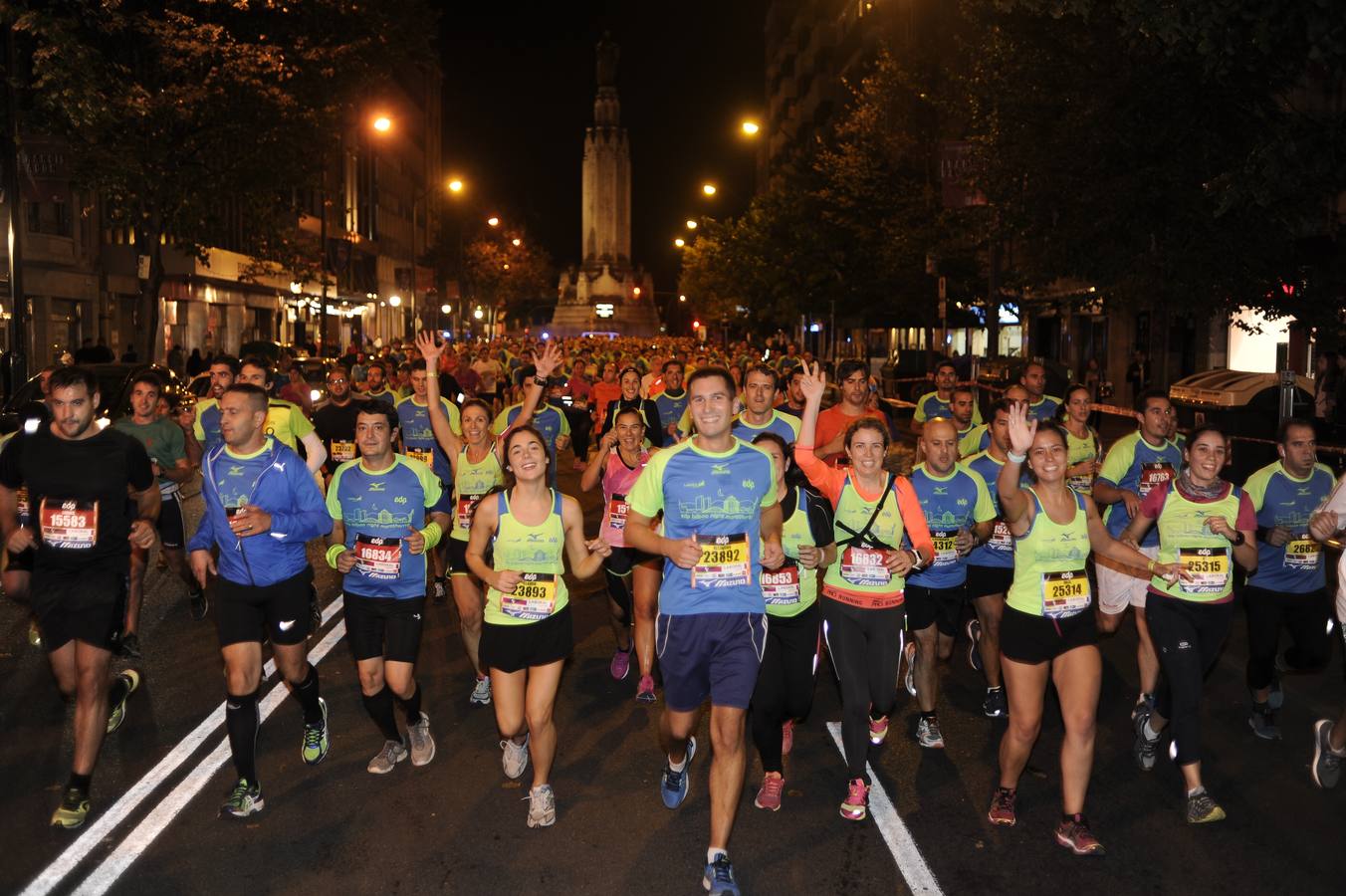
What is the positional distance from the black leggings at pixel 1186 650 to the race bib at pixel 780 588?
5.77 ft

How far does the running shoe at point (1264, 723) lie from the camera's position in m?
7.34

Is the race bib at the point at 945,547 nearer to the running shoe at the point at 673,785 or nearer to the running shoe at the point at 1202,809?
the running shoe at the point at 1202,809

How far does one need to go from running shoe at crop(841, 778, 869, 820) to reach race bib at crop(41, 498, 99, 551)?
11.9ft

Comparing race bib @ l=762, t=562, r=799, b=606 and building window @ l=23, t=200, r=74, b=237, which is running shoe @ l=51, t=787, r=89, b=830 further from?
building window @ l=23, t=200, r=74, b=237

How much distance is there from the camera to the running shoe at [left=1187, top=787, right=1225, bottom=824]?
592 centimetres

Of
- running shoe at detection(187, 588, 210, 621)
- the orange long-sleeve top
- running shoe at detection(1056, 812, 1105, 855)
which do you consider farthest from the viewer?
running shoe at detection(187, 588, 210, 621)

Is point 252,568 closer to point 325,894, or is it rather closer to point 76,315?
point 325,894

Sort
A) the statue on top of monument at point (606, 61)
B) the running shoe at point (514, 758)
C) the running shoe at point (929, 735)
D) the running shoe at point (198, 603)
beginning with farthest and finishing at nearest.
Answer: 1. the statue on top of monument at point (606, 61)
2. the running shoe at point (198, 603)
3. the running shoe at point (929, 735)
4. the running shoe at point (514, 758)

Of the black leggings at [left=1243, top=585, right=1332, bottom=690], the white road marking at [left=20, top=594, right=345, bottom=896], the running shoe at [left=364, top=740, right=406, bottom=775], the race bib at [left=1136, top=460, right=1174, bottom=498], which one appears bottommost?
the white road marking at [left=20, top=594, right=345, bottom=896]

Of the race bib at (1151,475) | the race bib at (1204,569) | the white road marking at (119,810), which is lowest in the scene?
the white road marking at (119,810)

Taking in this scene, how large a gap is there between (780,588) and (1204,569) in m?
2.00

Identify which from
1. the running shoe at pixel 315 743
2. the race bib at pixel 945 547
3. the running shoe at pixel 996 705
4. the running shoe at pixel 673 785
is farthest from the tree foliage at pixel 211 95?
the running shoe at pixel 673 785

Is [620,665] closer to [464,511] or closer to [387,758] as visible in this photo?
[464,511]

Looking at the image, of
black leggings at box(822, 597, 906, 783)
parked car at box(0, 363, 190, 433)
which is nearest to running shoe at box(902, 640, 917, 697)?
black leggings at box(822, 597, 906, 783)
